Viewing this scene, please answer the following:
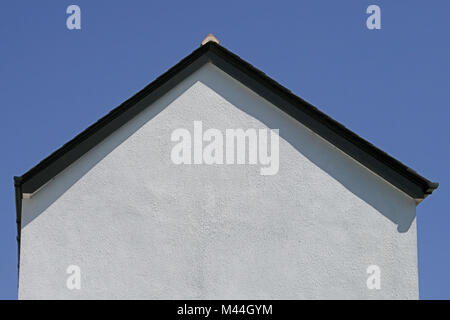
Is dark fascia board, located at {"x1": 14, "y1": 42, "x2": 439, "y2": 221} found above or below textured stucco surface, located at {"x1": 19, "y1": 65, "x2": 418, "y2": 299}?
above

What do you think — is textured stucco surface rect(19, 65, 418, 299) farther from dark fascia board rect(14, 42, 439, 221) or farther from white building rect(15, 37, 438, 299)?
dark fascia board rect(14, 42, 439, 221)

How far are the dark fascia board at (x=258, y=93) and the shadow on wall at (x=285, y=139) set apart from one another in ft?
0.34

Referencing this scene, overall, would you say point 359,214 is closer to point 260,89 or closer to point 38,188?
point 260,89

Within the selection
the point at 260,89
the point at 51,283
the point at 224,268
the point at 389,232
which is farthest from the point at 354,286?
the point at 51,283

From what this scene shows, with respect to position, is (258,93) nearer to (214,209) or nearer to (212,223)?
(214,209)

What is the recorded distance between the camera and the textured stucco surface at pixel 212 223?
15.3 meters

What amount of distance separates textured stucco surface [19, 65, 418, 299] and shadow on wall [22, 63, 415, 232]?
0.7 inches

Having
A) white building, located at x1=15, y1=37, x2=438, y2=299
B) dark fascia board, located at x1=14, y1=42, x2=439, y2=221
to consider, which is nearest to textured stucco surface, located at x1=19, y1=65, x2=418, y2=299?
white building, located at x1=15, y1=37, x2=438, y2=299

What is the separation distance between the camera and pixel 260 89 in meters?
16.2

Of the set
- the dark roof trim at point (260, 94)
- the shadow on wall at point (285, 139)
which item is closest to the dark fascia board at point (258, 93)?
the dark roof trim at point (260, 94)

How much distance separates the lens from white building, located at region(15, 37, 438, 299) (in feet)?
50.2

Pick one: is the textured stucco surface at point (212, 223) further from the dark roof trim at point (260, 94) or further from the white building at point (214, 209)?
the dark roof trim at point (260, 94)

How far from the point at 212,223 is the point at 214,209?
8.9 inches

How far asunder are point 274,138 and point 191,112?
4.55ft
